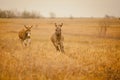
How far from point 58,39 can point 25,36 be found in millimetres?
511

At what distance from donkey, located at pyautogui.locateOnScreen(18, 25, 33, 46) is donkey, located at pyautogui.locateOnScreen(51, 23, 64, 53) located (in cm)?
37

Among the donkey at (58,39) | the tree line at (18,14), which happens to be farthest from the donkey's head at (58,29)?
the tree line at (18,14)

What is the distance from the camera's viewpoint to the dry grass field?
3.50 m

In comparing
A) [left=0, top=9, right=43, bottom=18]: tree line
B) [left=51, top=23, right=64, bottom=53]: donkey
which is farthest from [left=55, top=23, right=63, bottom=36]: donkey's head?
[left=0, top=9, right=43, bottom=18]: tree line

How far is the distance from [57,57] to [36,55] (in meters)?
0.32

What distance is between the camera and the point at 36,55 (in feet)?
11.9

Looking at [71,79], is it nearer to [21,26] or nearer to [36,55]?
[36,55]

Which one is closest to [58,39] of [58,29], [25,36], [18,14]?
[58,29]

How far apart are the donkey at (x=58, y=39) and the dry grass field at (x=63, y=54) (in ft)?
0.21

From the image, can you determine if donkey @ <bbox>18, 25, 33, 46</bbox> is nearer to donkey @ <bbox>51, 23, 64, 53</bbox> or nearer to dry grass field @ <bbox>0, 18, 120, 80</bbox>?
dry grass field @ <bbox>0, 18, 120, 80</bbox>

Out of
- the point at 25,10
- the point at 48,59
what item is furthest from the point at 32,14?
the point at 48,59

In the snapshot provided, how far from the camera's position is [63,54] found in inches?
144

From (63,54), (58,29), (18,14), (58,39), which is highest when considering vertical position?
(18,14)

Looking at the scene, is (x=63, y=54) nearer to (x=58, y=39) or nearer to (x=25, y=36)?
(x=58, y=39)
